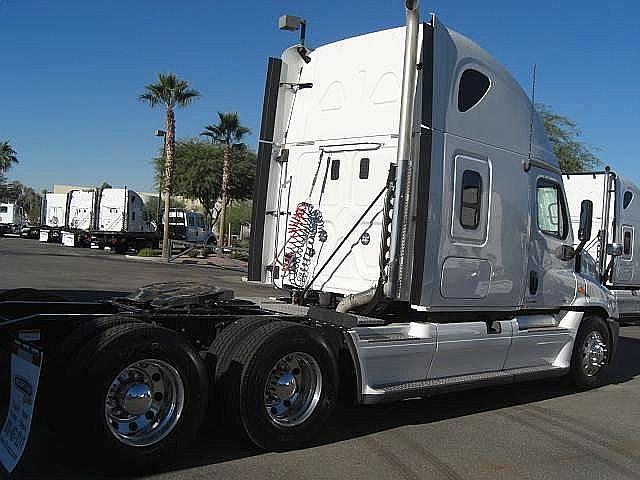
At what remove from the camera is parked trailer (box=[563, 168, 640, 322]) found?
1564 cm

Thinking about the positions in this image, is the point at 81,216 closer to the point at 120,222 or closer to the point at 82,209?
the point at 82,209

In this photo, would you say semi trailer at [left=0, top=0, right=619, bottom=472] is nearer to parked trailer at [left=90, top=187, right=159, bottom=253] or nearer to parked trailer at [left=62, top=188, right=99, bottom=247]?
parked trailer at [left=90, top=187, right=159, bottom=253]

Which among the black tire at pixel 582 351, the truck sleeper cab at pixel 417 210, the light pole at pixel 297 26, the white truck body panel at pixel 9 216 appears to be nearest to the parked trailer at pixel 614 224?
the black tire at pixel 582 351

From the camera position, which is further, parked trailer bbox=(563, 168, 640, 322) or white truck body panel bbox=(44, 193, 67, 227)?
white truck body panel bbox=(44, 193, 67, 227)

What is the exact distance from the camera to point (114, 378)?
4.68 m

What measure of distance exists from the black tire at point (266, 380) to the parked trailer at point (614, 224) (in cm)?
1121

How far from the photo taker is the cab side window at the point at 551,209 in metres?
8.21

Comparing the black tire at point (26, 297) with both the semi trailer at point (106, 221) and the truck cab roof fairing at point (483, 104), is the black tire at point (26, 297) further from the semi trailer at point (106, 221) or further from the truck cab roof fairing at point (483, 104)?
the semi trailer at point (106, 221)

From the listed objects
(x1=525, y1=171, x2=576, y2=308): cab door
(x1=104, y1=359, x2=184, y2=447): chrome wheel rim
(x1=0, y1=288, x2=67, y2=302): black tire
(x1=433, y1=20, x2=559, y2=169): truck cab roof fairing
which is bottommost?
(x1=104, y1=359, x2=184, y2=447): chrome wheel rim

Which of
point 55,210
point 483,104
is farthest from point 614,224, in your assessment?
point 55,210

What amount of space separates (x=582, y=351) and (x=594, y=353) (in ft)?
0.83

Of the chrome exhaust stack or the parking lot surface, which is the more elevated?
the chrome exhaust stack

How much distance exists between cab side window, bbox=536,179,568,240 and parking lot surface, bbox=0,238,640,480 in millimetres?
2030

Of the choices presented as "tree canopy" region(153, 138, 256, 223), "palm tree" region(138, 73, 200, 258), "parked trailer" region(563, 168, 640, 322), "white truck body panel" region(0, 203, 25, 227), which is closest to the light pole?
"parked trailer" region(563, 168, 640, 322)
